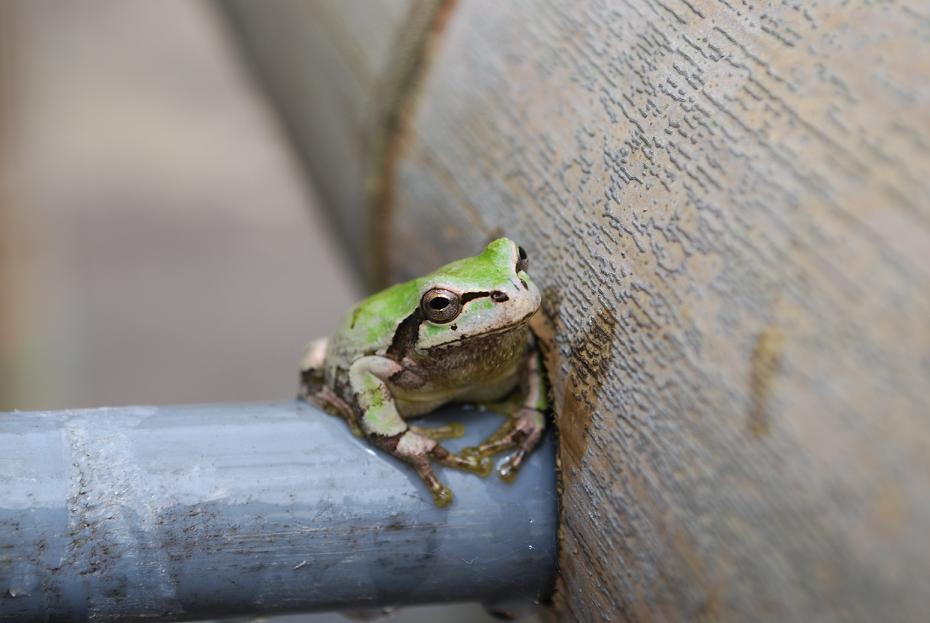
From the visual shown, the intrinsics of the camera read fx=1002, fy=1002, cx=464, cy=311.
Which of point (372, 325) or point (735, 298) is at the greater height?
point (735, 298)

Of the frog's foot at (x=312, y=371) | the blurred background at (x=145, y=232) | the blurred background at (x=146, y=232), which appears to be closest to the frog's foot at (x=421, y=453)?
the frog's foot at (x=312, y=371)

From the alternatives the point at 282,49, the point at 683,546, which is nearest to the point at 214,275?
the point at 282,49

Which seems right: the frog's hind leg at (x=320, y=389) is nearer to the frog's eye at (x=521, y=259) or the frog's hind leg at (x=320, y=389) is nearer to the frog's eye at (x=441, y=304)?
the frog's eye at (x=441, y=304)

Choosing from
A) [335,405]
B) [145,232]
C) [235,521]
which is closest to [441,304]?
[335,405]

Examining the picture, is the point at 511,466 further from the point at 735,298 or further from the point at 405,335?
the point at 735,298

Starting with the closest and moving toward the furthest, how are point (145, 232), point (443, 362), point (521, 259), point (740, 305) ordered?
point (740, 305)
point (521, 259)
point (443, 362)
point (145, 232)

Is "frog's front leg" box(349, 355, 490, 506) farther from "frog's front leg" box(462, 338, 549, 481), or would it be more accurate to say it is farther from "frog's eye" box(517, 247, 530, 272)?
"frog's eye" box(517, 247, 530, 272)

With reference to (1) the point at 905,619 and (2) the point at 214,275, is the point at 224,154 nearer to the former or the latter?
(2) the point at 214,275
